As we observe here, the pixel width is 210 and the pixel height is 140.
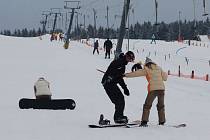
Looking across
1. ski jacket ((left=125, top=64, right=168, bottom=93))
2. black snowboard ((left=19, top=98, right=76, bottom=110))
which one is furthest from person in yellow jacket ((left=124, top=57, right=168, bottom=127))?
black snowboard ((left=19, top=98, right=76, bottom=110))

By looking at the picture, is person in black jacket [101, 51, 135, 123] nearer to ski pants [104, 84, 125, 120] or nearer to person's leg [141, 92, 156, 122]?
ski pants [104, 84, 125, 120]

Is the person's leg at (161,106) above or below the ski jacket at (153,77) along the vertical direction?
below

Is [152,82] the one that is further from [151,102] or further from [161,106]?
[161,106]

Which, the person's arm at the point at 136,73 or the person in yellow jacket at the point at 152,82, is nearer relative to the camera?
the person's arm at the point at 136,73

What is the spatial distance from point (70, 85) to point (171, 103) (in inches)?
249

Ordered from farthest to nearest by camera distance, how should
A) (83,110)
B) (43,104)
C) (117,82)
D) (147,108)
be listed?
(83,110), (43,104), (147,108), (117,82)

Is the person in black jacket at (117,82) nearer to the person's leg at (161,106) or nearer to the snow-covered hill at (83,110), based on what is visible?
the snow-covered hill at (83,110)

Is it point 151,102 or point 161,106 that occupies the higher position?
point 151,102

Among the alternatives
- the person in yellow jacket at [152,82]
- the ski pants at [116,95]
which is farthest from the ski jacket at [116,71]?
the person in yellow jacket at [152,82]

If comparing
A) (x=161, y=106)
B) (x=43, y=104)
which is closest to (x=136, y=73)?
(x=161, y=106)

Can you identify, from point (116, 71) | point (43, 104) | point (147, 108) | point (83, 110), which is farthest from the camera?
point (83, 110)

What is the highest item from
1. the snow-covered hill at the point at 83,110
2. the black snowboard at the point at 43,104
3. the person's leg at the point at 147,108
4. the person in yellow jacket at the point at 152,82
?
the person in yellow jacket at the point at 152,82

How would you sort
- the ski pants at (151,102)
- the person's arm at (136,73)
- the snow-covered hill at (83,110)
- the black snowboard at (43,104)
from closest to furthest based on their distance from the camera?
the snow-covered hill at (83,110)
the person's arm at (136,73)
the ski pants at (151,102)
the black snowboard at (43,104)

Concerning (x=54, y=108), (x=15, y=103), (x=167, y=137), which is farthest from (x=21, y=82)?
(x=167, y=137)
